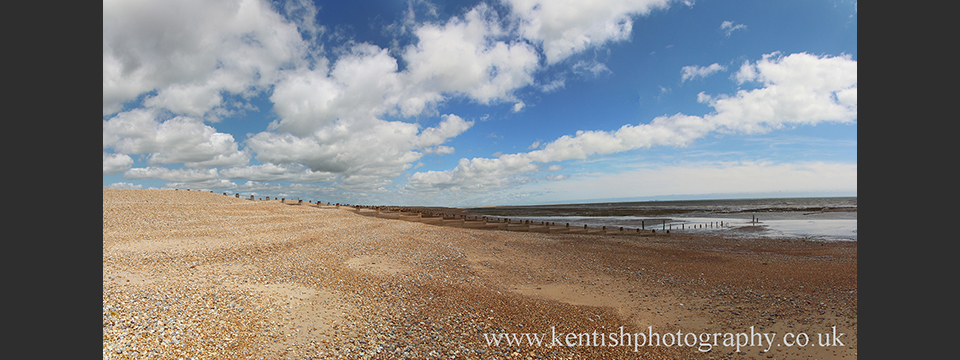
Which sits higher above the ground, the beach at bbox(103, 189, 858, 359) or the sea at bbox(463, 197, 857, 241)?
the beach at bbox(103, 189, 858, 359)

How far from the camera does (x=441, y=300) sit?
34.7 ft

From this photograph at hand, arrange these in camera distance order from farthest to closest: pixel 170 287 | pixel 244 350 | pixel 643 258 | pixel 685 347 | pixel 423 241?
pixel 423 241
pixel 643 258
pixel 170 287
pixel 685 347
pixel 244 350

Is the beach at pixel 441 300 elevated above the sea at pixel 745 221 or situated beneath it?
elevated above

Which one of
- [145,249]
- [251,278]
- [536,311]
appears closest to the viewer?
[536,311]

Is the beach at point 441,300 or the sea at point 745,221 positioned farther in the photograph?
the sea at point 745,221

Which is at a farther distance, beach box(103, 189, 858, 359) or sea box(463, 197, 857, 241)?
sea box(463, 197, 857, 241)

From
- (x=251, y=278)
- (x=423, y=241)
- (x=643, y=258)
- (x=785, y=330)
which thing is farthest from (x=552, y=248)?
(x=251, y=278)

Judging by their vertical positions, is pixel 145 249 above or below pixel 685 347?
above

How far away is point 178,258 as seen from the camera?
12.4 m

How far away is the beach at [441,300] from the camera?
7199 mm

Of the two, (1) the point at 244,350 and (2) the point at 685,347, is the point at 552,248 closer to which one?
(2) the point at 685,347

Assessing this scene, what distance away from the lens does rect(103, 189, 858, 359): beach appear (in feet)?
23.6

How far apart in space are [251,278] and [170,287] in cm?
221

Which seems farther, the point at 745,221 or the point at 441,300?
the point at 745,221
